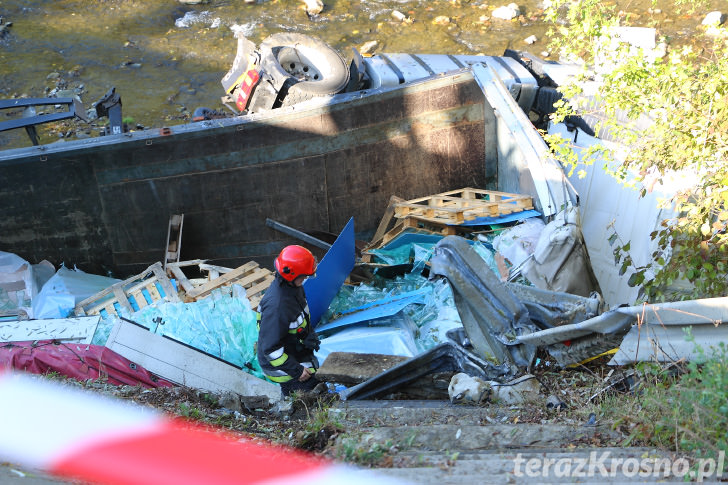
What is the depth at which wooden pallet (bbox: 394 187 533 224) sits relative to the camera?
679 centimetres

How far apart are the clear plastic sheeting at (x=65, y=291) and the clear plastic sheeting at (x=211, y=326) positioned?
0.85 metres

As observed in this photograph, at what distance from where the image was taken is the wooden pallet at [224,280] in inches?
246

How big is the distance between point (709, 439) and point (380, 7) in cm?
1235

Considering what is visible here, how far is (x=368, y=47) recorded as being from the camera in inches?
475

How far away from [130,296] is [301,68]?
13.0 ft

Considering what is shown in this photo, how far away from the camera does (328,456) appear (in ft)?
9.41

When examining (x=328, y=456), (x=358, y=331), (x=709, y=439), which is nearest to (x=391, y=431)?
(x=328, y=456)

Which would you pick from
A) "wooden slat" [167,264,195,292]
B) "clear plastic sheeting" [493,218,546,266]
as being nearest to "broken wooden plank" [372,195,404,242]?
"clear plastic sheeting" [493,218,546,266]

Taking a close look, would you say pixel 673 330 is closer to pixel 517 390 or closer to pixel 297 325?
pixel 517 390

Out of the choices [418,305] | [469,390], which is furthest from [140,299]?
[469,390]

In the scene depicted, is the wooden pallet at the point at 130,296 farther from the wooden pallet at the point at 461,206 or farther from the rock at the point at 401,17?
the rock at the point at 401,17

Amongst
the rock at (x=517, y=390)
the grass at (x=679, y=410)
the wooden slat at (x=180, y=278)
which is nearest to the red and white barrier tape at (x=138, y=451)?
the grass at (x=679, y=410)

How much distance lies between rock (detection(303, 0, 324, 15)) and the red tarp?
33.6 feet

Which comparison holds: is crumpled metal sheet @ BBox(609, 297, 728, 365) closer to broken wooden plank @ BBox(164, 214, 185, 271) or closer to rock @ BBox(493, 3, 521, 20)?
broken wooden plank @ BBox(164, 214, 185, 271)
